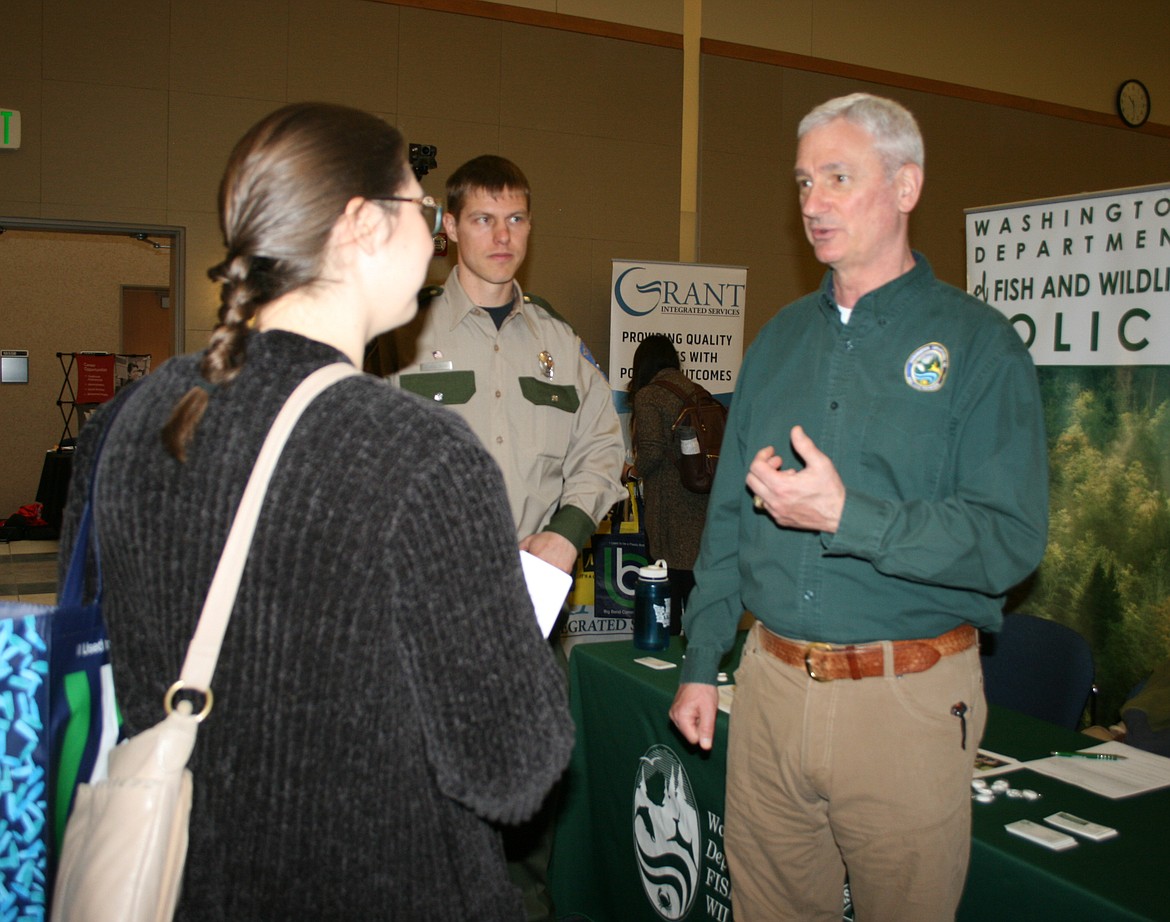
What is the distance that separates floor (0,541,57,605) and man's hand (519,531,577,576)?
490cm

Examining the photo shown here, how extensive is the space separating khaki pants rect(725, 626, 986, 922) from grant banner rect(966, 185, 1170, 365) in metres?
1.92

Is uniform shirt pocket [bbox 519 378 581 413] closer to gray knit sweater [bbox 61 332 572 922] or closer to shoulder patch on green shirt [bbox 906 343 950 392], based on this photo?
shoulder patch on green shirt [bbox 906 343 950 392]

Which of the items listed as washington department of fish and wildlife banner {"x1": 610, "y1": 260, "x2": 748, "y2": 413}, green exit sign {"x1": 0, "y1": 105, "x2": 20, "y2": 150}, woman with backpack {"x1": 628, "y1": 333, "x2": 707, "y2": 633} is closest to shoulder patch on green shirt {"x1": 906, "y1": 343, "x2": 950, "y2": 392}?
woman with backpack {"x1": 628, "y1": 333, "x2": 707, "y2": 633}

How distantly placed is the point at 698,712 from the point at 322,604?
106 centimetres

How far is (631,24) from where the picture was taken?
704 centimetres


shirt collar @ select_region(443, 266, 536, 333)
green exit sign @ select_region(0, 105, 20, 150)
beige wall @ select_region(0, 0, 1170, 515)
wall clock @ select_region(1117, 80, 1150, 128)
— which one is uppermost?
wall clock @ select_region(1117, 80, 1150, 128)

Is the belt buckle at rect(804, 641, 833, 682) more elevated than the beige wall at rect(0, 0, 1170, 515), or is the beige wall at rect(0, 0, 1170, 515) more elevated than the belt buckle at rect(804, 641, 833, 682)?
the beige wall at rect(0, 0, 1170, 515)

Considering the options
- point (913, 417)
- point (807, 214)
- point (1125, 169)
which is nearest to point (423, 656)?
point (913, 417)

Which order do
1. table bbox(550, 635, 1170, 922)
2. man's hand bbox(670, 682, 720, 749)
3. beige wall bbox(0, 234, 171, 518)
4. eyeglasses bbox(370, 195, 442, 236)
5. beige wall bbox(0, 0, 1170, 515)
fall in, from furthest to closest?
beige wall bbox(0, 234, 171, 518) < beige wall bbox(0, 0, 1170, 515) < man's hand bbox(670, 682, 720, 749) < table bbox(550, 635, 1170, 922) < eyeglasses bbox(370, 195, 442, 236)

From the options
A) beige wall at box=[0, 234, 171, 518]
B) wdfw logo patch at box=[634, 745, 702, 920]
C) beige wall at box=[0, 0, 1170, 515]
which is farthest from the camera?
beige wall at box=[0, 234, 171, 518]

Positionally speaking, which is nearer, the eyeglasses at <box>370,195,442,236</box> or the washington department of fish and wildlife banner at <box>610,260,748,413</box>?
the eyeglasses at <box>370,195,442,236</box>

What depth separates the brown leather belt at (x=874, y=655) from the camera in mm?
1442

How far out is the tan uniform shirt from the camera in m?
2.39

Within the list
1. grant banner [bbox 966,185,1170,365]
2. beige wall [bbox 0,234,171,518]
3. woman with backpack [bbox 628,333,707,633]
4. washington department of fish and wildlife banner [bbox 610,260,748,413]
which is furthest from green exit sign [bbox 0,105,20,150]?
beige wall [bbox 0,234,171,518]
